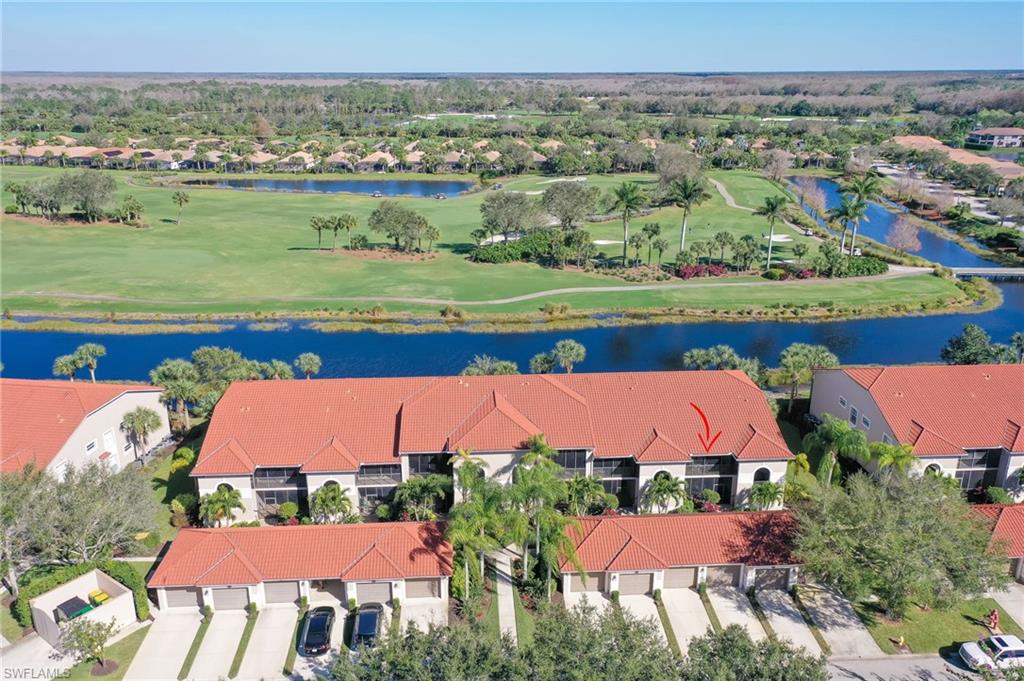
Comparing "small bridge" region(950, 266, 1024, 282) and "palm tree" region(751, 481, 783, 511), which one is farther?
"small bridge" region(950, 266, 1024, 282)

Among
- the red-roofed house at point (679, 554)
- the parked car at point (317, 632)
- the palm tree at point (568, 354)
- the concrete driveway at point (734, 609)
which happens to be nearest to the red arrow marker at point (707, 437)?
the red-roofed house at point (679, 554)

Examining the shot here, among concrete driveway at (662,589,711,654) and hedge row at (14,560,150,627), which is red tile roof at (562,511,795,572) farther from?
hedge row at (14,560,150,627)

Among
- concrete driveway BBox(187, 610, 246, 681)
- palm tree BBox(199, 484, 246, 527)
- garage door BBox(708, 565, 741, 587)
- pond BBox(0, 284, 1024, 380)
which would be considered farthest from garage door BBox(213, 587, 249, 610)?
pond BBox(0, 284, 1024, 380)

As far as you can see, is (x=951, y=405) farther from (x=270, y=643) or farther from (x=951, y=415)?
(x=270, y=643)

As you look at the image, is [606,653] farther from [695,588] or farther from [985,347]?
[985,347]

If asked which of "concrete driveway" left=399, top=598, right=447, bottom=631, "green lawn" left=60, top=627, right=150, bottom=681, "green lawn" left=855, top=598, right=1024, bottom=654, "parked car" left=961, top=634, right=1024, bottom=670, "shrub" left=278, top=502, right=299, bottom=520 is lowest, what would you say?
"green lawn" left=855, top=598, right=1024, bottom=654

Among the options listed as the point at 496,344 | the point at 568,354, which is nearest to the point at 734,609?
the point at 568,354
